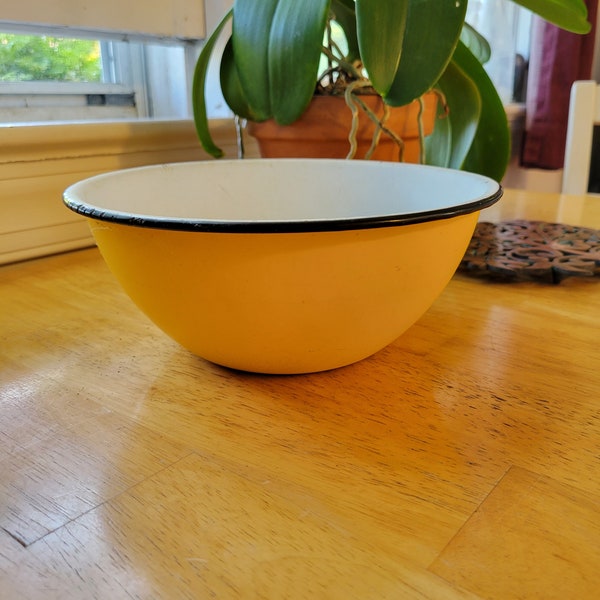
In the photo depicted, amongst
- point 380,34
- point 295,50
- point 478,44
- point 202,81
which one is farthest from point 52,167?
point 478,44

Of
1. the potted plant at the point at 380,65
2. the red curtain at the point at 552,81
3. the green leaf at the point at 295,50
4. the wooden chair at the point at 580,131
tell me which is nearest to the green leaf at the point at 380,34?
the potted plant at the point at 380,65

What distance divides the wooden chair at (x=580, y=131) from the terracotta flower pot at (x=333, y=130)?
0.55 metres

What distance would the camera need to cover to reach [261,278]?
330mm

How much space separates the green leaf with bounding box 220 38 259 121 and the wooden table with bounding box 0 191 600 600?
0.39m

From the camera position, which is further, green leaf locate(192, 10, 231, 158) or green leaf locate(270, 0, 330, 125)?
green leaf locate(192, 10, 231, 158)

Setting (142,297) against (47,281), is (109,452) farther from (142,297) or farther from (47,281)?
(47,281)

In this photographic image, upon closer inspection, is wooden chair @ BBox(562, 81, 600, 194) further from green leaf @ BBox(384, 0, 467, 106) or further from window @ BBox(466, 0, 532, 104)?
green leaf @ BBox(384, 0, 467, 106)

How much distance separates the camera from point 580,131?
121 cm

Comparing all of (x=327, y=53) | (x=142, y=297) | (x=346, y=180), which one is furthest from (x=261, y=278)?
(x=327, y=53)

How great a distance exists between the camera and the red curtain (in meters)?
1.60

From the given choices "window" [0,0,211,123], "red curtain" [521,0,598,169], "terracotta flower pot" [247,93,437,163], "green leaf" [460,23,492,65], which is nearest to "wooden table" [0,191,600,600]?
"terracotta flower pot" [247,93,437,163]

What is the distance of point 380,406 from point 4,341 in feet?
1.02

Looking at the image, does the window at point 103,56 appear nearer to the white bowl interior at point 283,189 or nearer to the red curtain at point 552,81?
the white bowl interior at point 283,189

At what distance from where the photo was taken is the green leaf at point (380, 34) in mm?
528
